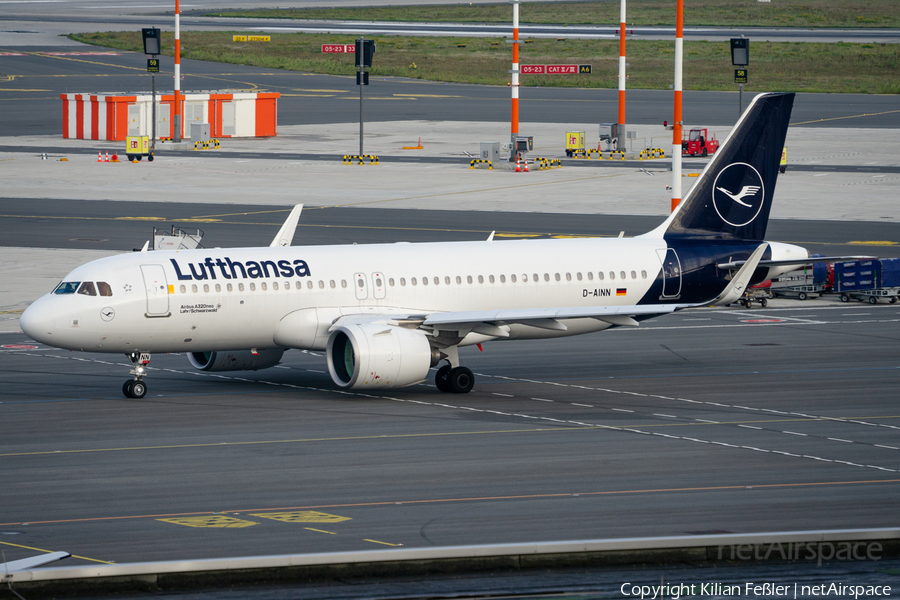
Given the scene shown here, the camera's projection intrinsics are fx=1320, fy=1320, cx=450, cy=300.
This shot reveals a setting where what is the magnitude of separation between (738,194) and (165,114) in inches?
2949

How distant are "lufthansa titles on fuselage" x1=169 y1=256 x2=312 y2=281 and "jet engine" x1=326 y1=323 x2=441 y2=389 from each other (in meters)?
2.41

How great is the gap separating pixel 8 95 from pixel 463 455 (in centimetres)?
11796

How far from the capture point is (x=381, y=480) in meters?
28.4

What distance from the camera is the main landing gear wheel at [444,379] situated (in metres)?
38.2

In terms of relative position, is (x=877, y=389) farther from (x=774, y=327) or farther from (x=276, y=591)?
(x=276, y=591)

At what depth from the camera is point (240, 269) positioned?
37.5 metres

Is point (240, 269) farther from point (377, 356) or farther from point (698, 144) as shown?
point (698, 144)

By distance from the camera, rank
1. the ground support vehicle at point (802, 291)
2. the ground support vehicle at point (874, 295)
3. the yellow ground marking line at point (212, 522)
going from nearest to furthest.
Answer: the yellow ground marking line at point (212, 522) → the ground support vehicle at point (874, 295) → the ground support vehicle at point (802, 291)

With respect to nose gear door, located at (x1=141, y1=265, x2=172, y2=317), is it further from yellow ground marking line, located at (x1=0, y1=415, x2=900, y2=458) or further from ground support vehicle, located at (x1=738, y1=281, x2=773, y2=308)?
ground support vehicle, located at (x1=738, y1=281, x2=773, y2=308)

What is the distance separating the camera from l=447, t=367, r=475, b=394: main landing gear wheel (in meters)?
38.1

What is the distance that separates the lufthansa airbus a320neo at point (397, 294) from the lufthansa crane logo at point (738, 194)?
0.06 metres

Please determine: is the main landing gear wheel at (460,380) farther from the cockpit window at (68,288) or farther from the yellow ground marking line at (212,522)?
the yellow ground marking line at (212,522)

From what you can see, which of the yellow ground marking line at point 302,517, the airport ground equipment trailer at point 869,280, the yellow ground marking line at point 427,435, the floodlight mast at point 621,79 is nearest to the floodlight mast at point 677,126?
the airport ground equipment trailer at point 869,280

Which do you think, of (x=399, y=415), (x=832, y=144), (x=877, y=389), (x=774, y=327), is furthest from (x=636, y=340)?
(x=832, y=144)
